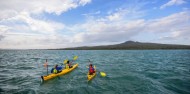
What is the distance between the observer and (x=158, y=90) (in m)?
16.4

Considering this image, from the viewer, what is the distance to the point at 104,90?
1691cm

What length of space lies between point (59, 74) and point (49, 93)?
8.09 m

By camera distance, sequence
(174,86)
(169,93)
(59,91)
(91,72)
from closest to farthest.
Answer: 1. (169,93)
2. (59,91)
3. (174,86)
4. (91,72)

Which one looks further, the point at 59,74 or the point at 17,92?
the point at 59,74

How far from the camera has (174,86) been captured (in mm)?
Answer: 17922

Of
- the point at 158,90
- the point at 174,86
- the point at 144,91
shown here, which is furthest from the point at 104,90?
the point at 174,86

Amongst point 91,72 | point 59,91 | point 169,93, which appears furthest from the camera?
point 91,72

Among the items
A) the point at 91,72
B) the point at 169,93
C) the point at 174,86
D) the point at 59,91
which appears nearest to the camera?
the point at 169,93

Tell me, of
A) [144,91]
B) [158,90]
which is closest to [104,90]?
[144,91]

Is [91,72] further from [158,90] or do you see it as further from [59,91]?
[158,90]

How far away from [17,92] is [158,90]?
48.1ft

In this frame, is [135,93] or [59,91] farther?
[59,91]

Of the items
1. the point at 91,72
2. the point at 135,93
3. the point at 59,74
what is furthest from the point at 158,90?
the point at 59,74

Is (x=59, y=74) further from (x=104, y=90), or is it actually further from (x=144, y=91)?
(x=144, y=91)
